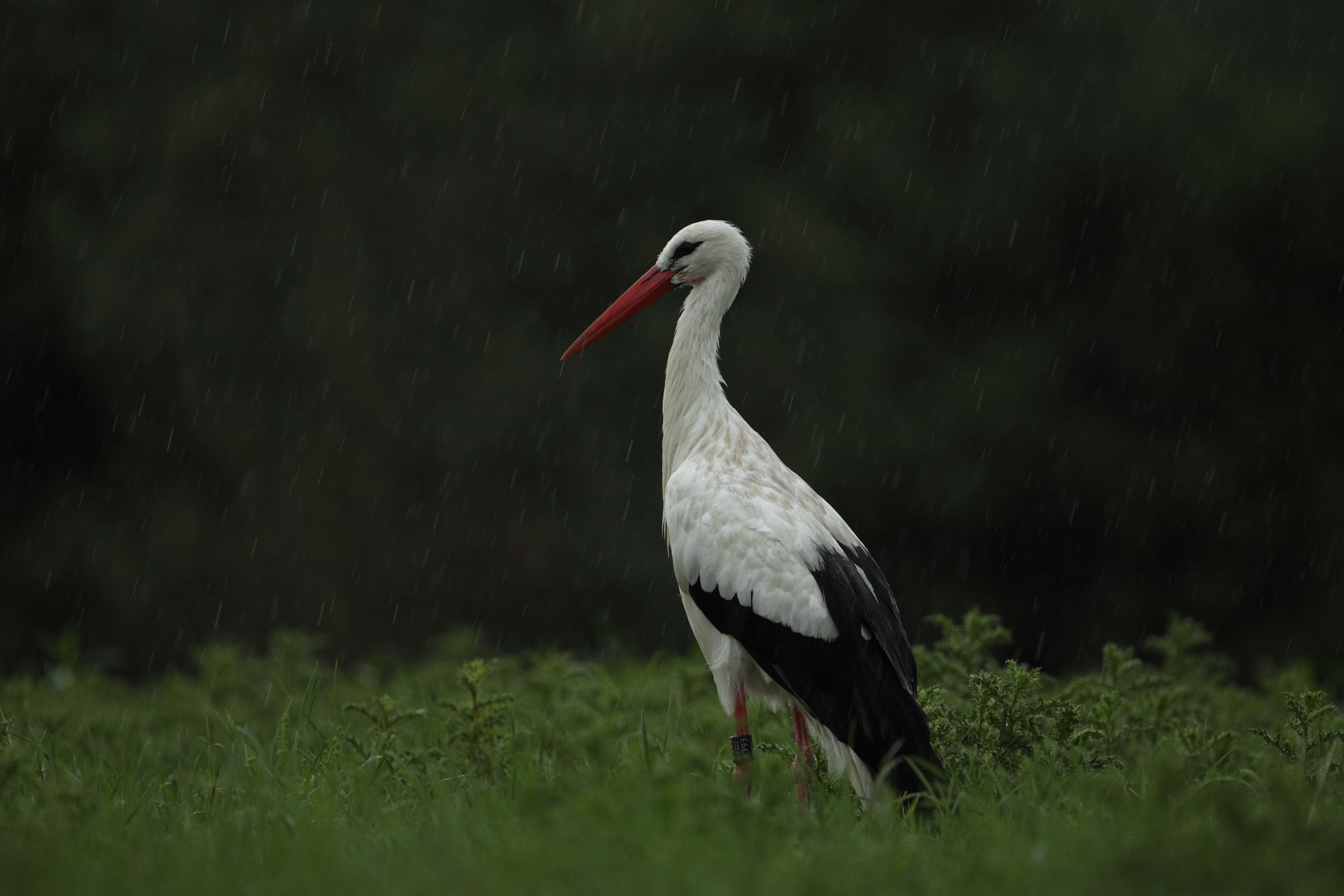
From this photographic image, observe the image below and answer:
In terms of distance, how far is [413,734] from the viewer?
4703 mm

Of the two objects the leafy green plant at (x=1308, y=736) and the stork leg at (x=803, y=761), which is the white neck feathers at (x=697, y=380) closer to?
the stork leg at (x=803, y=761)

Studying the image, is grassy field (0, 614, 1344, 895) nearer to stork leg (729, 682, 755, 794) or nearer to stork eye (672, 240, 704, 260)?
stork leg (729, 682, 755, 794)

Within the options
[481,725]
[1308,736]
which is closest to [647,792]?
[481,725]

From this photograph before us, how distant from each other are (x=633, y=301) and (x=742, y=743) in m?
1.75

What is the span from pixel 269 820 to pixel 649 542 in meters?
5.46

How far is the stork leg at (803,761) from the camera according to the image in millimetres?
3396

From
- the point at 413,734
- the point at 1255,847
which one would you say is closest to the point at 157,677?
the point at 413,734

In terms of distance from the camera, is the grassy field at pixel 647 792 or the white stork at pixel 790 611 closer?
the grassy field at pixel 647 792

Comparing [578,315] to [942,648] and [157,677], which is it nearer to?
[157,677]

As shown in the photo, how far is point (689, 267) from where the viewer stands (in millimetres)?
4559

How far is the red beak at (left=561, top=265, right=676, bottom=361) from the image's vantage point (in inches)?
181

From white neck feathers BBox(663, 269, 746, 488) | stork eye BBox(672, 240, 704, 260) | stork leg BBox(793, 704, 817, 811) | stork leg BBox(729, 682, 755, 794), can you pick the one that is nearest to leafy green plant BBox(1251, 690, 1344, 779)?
stork leg BBox(793, 704, 817, 811)

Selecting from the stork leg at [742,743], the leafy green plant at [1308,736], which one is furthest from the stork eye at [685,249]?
the leafy green plant at [1308,736]

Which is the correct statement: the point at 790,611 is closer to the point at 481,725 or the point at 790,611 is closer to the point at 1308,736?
the point at 481,725
